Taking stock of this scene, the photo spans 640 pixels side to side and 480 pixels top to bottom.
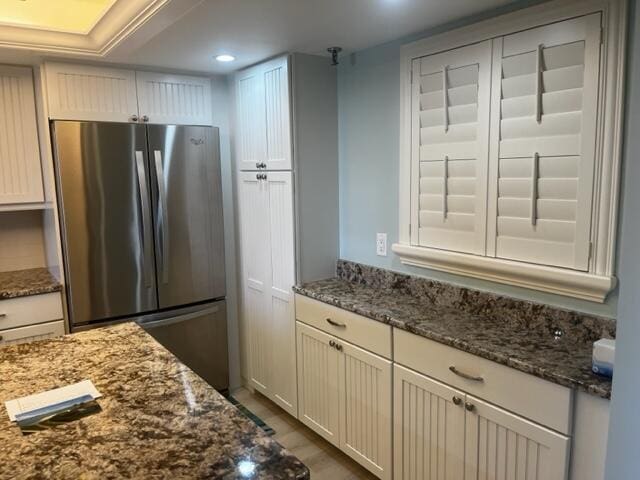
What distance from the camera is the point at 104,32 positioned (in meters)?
2.39

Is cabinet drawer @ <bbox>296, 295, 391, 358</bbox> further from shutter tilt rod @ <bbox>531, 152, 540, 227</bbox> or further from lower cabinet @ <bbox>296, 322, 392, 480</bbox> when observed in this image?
shutter tilt rod @ <bbox>531, 152, 540, 227</bbox>

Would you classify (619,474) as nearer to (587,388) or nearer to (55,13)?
(587,388)

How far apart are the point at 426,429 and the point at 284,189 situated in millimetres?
1481

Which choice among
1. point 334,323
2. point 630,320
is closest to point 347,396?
point 334,323

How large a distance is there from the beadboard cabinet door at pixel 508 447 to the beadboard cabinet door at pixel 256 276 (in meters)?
1.56

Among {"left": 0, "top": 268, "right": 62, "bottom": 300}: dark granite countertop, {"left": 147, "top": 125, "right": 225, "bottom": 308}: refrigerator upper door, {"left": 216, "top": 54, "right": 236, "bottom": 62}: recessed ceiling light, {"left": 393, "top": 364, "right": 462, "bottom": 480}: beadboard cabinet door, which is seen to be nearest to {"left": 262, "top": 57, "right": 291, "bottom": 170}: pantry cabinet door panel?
{"left": 216, "top": 54, "right": 236, "bottom": 62}: recessed ceiling light

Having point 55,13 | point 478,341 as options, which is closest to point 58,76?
point 55,13

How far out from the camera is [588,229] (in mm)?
1784

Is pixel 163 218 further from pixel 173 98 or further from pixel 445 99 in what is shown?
pixel 445 99

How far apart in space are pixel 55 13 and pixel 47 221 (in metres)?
1.26

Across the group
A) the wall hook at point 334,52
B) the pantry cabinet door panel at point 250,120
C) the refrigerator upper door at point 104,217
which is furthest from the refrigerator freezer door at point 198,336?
the wall hook at point 334,52

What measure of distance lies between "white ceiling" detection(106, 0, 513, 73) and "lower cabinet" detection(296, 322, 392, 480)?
150 centimetres

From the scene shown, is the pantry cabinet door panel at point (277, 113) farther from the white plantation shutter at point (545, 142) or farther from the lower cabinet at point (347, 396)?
the white plantation shutter at point (545, 142)

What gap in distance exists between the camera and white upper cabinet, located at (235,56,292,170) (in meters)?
2.73
